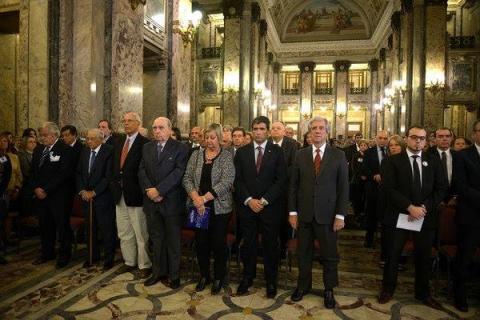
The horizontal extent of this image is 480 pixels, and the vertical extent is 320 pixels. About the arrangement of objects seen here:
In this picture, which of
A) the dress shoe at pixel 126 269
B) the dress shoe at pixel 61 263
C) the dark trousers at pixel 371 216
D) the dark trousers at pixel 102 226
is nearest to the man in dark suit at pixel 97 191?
the dark trousers at pixel 102 226

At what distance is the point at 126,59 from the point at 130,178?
313 cm

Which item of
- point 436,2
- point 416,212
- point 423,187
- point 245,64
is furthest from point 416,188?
point 436,2

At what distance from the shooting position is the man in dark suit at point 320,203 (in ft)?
11.3

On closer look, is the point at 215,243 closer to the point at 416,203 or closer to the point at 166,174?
the point at 166,174

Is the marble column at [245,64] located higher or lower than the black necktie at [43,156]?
higher

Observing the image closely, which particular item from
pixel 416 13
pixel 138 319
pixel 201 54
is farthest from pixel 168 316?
pixel 201 54

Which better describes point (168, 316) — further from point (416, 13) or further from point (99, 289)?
point (416, 13)

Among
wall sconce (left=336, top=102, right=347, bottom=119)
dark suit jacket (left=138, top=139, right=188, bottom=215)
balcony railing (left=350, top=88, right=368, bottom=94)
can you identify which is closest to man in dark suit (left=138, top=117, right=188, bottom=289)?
dark suit jacket (left=138, top=139, right=188, bottom=215)

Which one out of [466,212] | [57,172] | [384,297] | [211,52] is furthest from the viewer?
[211,52]

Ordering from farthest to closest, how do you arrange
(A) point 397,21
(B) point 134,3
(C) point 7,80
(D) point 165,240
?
1. (A) point 397,21
2. (C) point 7,80
3. (B) point 134,3
4. (D) point 165,240

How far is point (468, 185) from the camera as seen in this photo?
348 centimetres

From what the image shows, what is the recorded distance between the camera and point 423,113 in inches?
515

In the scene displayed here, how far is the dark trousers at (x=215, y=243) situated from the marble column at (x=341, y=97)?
71.4 ft

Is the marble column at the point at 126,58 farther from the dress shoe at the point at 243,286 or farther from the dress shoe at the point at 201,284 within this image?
the dress shoe at the point at 243,286
